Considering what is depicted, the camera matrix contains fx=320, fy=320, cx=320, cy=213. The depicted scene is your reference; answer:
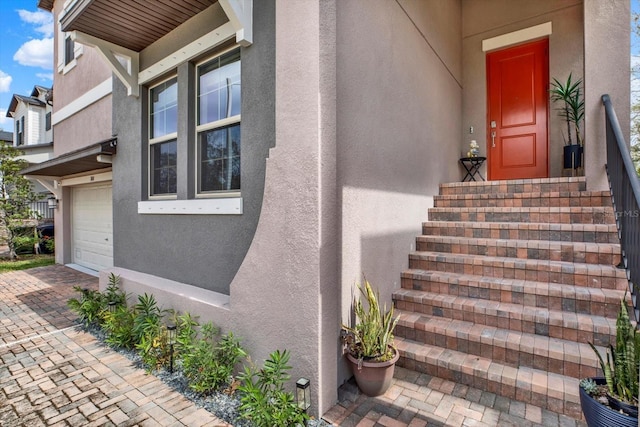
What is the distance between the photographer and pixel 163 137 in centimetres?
466

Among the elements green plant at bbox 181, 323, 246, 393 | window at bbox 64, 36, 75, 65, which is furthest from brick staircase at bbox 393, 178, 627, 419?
window at bbox 64, 36, 75, 65

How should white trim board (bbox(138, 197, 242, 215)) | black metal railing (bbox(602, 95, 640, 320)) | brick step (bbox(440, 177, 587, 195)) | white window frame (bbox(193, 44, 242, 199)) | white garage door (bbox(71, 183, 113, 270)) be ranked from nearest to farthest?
black metal railing (bbox(602, 95, 640, 320)), white trim board (bbox(138, 197, 242, 215)), white window frame (bbox(193, 44, 242, 199)), brick step (bbox(440, 177, 587, 195)), white garage door (bbox(71, 183, 113, 270))

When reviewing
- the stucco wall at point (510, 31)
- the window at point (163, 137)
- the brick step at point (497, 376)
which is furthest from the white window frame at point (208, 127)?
the stucco wall at point (510, 31)

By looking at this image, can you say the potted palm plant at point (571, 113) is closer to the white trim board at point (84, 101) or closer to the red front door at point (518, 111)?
the red front door at point (518, 111)

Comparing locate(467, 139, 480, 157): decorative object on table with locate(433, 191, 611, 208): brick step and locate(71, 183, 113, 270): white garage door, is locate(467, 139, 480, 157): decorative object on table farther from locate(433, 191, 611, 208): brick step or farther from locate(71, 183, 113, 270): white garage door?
locate(71, 183, 113, 270): white garage door

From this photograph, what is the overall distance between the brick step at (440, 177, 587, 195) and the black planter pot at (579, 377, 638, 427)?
3.33 metres

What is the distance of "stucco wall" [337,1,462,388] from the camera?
293 centimetres

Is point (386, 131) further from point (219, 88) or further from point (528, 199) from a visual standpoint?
point (528, 199)

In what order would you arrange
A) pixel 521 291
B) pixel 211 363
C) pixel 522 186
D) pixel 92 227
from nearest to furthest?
pixel 211 363 < pixel 521 291 < pixel 522 186 < pixel 92 227

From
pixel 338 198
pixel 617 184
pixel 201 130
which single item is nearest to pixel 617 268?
pixel 617 184

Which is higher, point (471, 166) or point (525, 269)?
point (471, 166)

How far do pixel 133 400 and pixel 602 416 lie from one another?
3.48m

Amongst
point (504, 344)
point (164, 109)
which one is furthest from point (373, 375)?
point (164, 109)

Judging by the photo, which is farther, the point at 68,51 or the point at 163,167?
the point at 68,51
